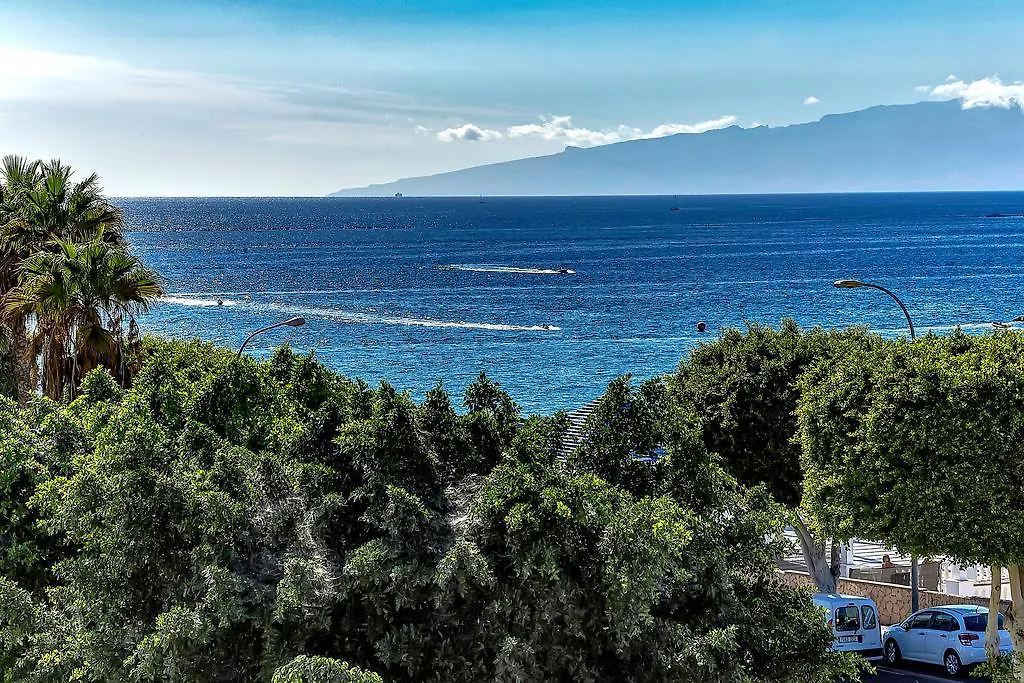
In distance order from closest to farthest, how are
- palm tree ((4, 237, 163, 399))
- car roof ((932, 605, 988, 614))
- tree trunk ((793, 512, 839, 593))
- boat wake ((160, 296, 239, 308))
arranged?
palm tree ((4, 237, 163, 399))
car roof ((932, 605, 988, 614))
tree trunk ((793, 512, 839, 593))
boat wake ((160, 296, 239, 308))

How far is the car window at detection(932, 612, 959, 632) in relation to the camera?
22469mm

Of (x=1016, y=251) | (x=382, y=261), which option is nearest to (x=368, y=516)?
(x=382, y=261)

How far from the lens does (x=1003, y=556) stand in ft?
55.8

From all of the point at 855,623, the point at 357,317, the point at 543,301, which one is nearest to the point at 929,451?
the point at 855,623

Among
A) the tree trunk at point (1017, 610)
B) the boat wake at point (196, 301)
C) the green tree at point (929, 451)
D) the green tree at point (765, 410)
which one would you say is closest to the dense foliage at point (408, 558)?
the green tree at point (929, 451)

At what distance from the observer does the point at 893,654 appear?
2366 centimetres

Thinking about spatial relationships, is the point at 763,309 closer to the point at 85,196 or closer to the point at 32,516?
the point at 85,196

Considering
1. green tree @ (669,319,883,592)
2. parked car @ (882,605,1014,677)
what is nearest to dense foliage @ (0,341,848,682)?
parked car @ (882,605,1014,677)

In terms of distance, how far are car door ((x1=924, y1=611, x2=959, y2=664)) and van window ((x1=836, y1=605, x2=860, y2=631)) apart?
144cm

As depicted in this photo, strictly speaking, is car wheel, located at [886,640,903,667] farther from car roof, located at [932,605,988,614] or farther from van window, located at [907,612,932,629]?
car roof, located at [932,605,988,614]

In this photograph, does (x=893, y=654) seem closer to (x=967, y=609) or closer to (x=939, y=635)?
(x=939, y=635)

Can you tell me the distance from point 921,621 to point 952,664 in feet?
3.40

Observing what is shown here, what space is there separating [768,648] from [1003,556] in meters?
7.00

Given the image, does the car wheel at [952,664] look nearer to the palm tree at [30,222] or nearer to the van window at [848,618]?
the van window at [848,618]
